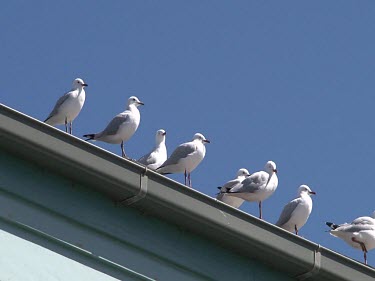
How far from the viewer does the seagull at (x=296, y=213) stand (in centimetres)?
1791

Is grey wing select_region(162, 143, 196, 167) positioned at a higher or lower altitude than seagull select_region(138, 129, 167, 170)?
lower

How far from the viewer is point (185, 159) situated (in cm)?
1877

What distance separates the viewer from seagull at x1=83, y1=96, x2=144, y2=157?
751 inches

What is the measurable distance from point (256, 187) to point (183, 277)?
887cm

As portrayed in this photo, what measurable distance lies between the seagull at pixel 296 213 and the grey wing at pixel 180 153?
1682 millimetres

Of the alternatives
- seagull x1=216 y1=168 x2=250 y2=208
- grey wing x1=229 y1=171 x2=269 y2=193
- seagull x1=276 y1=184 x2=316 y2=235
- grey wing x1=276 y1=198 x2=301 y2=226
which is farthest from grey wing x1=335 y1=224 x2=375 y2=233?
seagull x1=216 y1=168 x2=250 y2=208

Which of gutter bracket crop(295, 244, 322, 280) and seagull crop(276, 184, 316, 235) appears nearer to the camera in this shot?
gutter bracket crop(295, 244, 322, 280)

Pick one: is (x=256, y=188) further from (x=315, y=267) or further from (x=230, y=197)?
(x=315, y=267)

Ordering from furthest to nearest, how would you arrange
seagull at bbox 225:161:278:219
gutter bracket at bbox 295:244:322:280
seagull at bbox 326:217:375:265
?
seagull at bbox 225:161:278:219
seagull at bbox 326:217:375:265
gutter bracket at bbox 295:244:322:280

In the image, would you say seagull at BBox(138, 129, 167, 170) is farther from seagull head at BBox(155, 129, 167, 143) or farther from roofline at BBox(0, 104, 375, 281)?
roofline at BBox(0, 104, 375, 281)

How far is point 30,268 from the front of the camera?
8.55m

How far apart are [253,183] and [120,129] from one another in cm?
232

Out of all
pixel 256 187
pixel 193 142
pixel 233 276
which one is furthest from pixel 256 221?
pixel 193 142

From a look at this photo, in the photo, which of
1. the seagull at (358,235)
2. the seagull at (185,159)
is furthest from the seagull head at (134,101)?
the seagull at (358,235)
